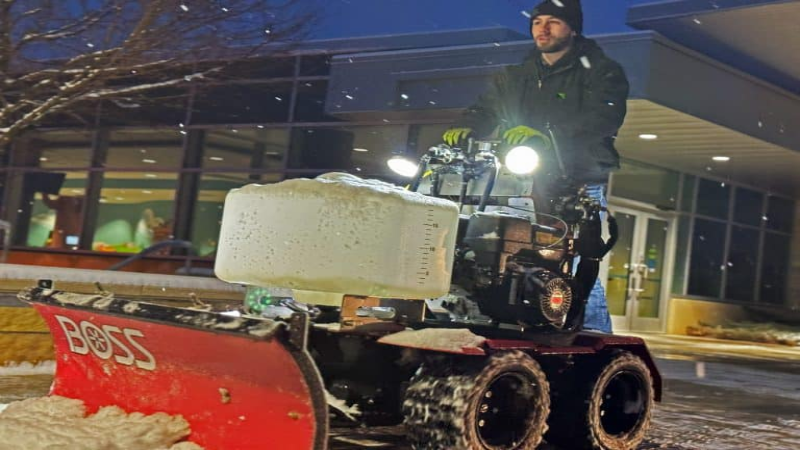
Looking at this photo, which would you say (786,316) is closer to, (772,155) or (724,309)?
(724,309)

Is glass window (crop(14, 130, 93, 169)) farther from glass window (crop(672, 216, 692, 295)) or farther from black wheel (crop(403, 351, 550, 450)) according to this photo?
black wheel (crop(403, 351, 550, 450))

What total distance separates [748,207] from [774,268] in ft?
7.28

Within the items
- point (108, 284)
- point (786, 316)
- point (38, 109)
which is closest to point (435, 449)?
point (108, 284)

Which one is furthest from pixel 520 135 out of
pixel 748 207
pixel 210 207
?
pixel 748 207

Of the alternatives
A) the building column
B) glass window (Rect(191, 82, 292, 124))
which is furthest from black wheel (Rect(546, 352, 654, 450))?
the building column

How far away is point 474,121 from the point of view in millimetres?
6434

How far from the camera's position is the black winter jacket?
228 inches

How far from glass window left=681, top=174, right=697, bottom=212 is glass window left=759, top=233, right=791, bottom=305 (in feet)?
12.7

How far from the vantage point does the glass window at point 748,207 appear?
20.8 meters

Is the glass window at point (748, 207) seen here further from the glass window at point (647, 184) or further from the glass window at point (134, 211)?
the glass window at point (134, 211)

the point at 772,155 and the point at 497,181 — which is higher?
the point at 772,155

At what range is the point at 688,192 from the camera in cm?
1916

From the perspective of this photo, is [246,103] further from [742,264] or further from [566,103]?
[566,103]

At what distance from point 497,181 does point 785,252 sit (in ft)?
62.8
